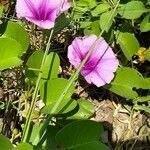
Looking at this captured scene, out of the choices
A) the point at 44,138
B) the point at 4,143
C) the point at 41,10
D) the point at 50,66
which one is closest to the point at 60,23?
the point at 41,10

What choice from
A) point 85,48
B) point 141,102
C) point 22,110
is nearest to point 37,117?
point 22,110

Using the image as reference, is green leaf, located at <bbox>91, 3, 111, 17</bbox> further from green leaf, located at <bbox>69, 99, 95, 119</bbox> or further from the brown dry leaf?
the brown dry leaf

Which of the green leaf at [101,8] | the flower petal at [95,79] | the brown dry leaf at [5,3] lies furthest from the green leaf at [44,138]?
the brown dry leaf at [5,3]

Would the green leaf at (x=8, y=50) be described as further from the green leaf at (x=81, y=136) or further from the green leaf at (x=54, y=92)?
the green leaf at (x=81, y=136)

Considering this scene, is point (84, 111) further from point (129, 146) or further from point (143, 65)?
point (143, 65)

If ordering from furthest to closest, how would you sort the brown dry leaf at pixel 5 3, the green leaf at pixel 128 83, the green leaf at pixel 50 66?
the brown dry leaf at pixel 5 3, the green leaf at pixel 128 83, the green leaf at pixel 50 66

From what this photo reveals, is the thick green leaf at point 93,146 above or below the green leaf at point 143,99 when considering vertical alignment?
above

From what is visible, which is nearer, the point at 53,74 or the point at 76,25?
the point at 53,74
